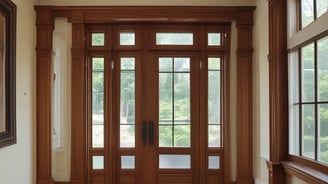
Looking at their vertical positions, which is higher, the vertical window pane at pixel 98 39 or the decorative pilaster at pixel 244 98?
the vertical window pane at pixel 98 39

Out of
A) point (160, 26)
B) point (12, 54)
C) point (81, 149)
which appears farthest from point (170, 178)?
point (12, 54)

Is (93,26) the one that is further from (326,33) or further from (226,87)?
(326,33)

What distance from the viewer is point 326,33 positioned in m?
2.75

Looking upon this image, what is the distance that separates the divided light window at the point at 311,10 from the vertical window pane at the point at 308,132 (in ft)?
Result: 2.65

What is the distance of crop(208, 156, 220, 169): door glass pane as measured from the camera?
15.5 feet

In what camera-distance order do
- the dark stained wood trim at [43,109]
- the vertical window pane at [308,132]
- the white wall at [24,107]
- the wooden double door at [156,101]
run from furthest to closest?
the wooden double door at [156,101]
the dark stained wood trim at [43,109]
the white wall at [24,107]
the vertical window pane at [308,132]

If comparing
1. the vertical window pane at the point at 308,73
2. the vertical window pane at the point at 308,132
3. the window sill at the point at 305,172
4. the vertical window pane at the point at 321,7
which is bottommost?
the window sill at the point at 305,172

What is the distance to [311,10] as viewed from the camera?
308 centimetres

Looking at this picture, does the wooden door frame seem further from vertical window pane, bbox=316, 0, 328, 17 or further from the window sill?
vertical window pane, bbox=316, 0, 328, 17

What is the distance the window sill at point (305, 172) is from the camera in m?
2.70

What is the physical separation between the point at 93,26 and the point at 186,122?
1.88m

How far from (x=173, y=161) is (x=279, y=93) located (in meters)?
1.89

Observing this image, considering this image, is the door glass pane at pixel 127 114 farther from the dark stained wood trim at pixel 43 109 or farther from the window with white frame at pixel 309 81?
the window with white frame at pixel 309 81

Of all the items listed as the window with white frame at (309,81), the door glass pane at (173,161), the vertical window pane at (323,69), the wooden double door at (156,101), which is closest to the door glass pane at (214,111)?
the wooden double door at (156,101)
